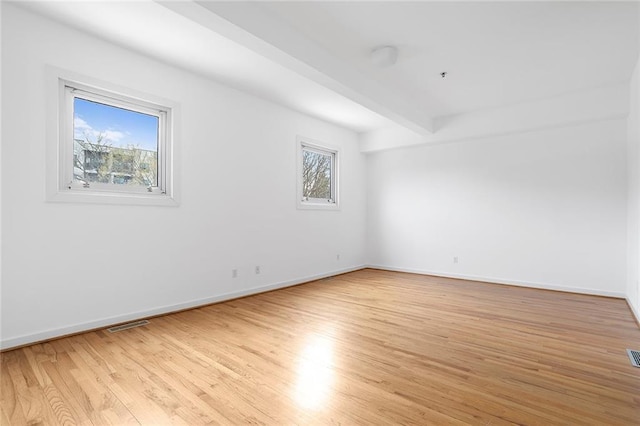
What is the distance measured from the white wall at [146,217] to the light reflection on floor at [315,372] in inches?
72.8

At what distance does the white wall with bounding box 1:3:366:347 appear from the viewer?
2.61 metres

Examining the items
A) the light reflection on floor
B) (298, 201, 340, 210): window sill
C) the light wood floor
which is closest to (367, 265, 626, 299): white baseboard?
the light wood floor

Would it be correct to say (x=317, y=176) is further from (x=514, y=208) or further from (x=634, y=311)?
(x=634, y=311)

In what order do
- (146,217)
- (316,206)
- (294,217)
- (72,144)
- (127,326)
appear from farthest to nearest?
(316,206) → (294,217) → (146,217) → (127,326) → (72,144)

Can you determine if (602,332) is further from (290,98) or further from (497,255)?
(290,98)

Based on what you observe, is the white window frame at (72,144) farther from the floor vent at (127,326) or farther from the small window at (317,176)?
the small window at (317,176)

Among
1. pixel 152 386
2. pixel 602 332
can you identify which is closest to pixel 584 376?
pixel 602 332

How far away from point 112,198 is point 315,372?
259cm

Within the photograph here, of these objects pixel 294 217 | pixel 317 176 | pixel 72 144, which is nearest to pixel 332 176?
pixel 317 176

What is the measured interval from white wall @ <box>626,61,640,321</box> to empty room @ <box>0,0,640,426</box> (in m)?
0.07

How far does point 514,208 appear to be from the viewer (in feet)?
16.8

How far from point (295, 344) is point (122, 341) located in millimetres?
1501

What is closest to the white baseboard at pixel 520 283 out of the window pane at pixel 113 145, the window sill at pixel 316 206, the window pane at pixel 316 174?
the window sill at pixel 316 206

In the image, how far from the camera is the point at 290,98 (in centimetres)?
462
